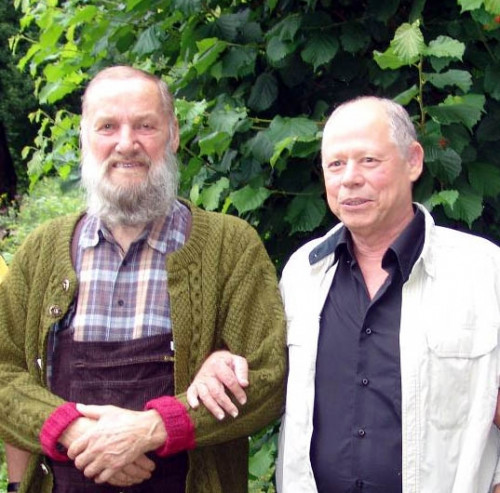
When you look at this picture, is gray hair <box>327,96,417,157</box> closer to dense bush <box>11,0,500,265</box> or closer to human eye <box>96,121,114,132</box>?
dense bush <box>11,0,500,265</box>

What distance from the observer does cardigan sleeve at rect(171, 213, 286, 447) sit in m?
2.67

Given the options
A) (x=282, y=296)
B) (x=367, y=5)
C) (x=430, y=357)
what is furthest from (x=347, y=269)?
(x=367, y=5)

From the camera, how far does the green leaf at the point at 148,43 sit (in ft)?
11.2

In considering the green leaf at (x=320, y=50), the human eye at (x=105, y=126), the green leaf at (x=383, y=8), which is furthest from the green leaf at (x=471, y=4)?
the human eye at (x=105, y=126)

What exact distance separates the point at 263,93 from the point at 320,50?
11.5 inches

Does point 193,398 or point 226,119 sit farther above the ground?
point 226,119

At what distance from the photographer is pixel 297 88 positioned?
11.3 feet

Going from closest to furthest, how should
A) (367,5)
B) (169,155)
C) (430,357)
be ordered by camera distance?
(430,357)
(169,155)
(367,5)

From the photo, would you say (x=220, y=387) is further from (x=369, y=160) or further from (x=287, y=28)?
(x=287, y=28)

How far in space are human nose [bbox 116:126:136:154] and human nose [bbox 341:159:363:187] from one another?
26.3 inches

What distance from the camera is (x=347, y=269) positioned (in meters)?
2.82

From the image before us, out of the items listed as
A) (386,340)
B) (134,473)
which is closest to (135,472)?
(134,473)

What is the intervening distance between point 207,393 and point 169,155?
32.2 inches

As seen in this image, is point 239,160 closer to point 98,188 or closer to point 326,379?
point 98,188
